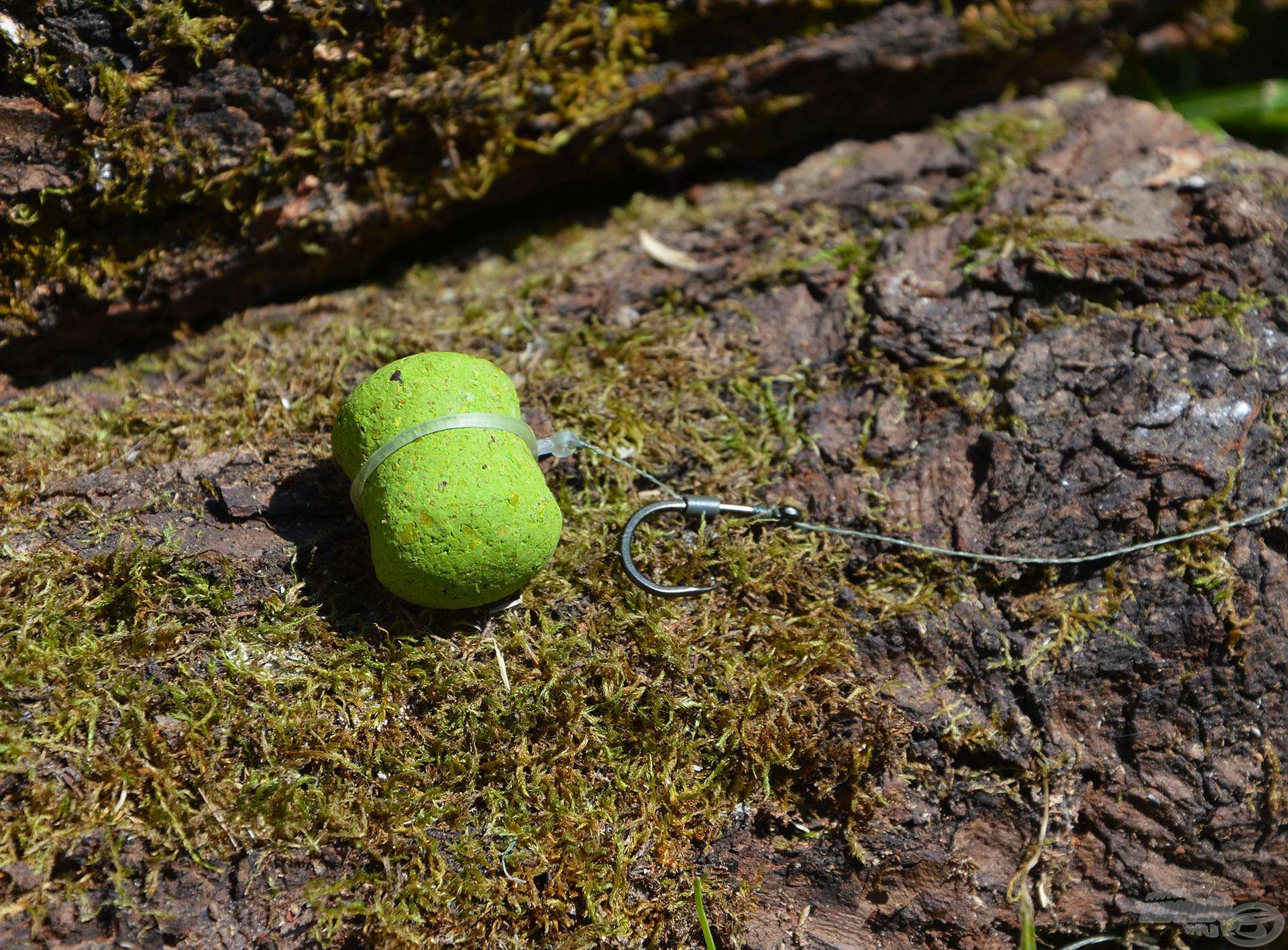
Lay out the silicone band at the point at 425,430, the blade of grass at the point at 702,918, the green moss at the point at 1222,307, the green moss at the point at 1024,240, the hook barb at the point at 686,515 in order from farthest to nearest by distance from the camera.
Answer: the green moss at the point at 1024,240 → the green moss at the point at 1222,307 → the hook barb at the point at 686,515 → the silicone band at the point at 425,430 → the blade of grass at the point at 702,918

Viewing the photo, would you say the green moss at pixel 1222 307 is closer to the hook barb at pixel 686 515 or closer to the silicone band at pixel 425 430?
the hook barb at pixel 686 515

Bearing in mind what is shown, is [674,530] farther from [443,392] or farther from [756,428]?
[443,392]

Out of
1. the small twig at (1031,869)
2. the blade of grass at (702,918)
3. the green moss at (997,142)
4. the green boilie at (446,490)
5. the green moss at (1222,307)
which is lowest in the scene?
the small twig at (1031,869)

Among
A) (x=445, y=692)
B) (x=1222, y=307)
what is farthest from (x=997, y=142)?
(x=445, y=692)

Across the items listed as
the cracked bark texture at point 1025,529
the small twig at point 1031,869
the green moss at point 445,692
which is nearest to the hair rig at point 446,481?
the green moss at point 445,692

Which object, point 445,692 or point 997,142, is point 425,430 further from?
point 997,142

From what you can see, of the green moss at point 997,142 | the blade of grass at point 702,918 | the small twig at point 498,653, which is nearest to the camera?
the blade of grass at point 702,918

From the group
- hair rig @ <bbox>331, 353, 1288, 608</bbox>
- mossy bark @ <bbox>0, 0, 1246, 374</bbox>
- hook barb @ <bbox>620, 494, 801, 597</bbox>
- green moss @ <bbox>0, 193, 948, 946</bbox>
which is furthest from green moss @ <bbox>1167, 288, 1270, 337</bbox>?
hair rig @ <bbox>331, 353, 1288, 608</bbox>
